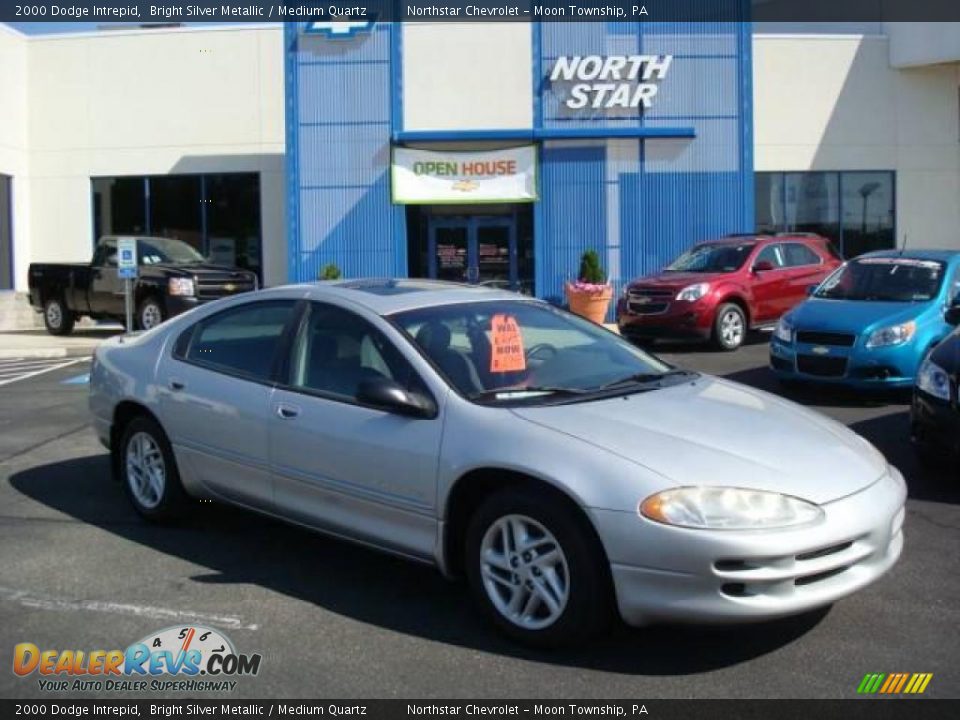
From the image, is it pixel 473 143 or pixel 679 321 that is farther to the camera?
pixel 473 143

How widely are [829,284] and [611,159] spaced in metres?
11.1

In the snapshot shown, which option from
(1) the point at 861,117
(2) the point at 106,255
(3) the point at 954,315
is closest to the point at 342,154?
(2) the point at 106,255

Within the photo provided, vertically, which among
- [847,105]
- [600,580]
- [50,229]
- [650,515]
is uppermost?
[847,105]

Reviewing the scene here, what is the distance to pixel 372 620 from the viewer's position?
14.9 feet

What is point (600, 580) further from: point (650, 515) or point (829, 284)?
point (829, 284)

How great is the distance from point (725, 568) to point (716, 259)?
1229 centimetres

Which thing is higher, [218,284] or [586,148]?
[586,148]

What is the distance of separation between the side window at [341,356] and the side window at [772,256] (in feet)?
37.3

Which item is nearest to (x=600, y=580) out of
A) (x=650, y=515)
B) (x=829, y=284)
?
(x=650, y=515)

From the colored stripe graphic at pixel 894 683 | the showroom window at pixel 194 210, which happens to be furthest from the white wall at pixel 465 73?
the colored stripe graphic at pixel 894 683

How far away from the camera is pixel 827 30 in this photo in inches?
1166

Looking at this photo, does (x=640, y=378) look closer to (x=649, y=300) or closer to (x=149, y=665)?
(x=149, y=665)

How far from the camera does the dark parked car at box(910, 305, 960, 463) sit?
21.0 ft

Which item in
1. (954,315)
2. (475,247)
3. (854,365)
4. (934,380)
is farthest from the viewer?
(475,247)
